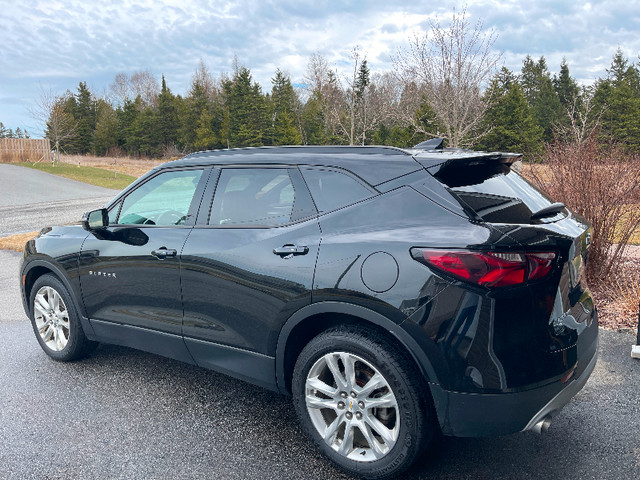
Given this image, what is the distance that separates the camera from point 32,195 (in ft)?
75.7

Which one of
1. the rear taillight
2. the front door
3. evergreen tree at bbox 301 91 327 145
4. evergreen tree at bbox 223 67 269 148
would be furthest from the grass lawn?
the rear taillight

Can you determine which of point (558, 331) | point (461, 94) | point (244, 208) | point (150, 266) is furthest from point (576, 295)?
point (461, 94)

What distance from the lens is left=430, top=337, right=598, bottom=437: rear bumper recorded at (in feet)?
7.61

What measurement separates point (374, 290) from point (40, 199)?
22968 millimetres

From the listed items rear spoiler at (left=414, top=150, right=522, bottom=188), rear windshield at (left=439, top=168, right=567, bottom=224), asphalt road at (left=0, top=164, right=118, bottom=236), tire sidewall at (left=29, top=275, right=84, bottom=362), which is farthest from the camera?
asphalt road at (left=0, top=164, right=118, bottom=236)

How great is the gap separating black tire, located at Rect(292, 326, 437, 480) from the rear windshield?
0.80 meters

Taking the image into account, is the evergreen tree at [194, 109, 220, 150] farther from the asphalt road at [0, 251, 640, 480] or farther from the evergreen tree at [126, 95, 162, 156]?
the asphalt road at [0, 251, 640, 480]

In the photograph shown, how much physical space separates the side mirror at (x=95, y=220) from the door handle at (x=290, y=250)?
1755 mm

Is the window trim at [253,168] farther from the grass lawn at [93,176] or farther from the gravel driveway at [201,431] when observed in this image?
the grass lawn at [93,176]

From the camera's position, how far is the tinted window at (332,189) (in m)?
2.78

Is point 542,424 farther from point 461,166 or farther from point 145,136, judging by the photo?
point 145,136

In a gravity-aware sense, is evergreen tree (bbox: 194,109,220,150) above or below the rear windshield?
above

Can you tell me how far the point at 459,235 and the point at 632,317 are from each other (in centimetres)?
370

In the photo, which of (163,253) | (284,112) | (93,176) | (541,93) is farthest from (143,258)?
(541,93)
